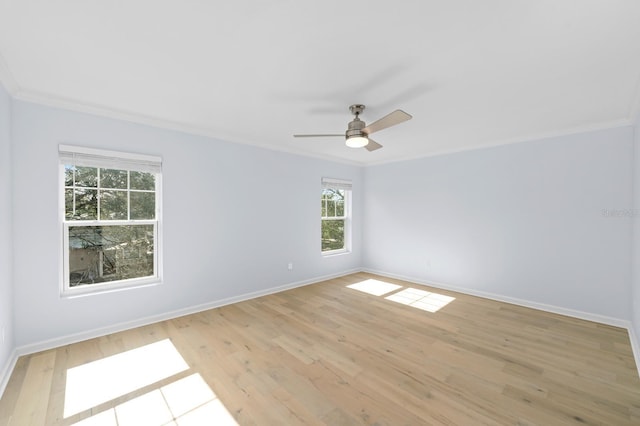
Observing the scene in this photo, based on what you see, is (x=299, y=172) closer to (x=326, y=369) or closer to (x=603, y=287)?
(x=326, y=369)

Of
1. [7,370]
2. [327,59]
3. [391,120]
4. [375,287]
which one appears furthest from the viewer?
[375,287]

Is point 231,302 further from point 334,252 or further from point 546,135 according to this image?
point 546,135

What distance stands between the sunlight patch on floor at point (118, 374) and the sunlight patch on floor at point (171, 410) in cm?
19

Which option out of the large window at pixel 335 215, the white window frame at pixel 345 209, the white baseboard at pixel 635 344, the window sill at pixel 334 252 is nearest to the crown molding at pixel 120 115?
the white window frame at pixel 345 209

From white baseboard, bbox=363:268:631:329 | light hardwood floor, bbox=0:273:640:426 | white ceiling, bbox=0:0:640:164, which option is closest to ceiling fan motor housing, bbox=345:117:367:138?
white ceiling, bbox=0:0:640:164

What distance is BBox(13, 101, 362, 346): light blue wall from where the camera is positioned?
263 cm

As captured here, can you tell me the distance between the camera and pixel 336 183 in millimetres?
5531

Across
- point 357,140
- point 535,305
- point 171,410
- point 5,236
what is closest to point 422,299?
point 535,305

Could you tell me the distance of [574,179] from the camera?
3559 millimetres

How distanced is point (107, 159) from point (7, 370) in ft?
6.73

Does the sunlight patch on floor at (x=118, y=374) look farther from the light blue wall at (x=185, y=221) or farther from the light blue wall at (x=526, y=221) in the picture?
the light blue wall at (x=526, y=221)

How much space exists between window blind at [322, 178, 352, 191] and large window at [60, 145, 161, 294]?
113 inches

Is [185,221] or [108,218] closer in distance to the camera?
[108,218]

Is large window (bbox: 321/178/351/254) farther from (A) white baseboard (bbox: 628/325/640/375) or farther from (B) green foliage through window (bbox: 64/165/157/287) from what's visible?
(A) white baseboard (bbox: 628/325/640/375)
